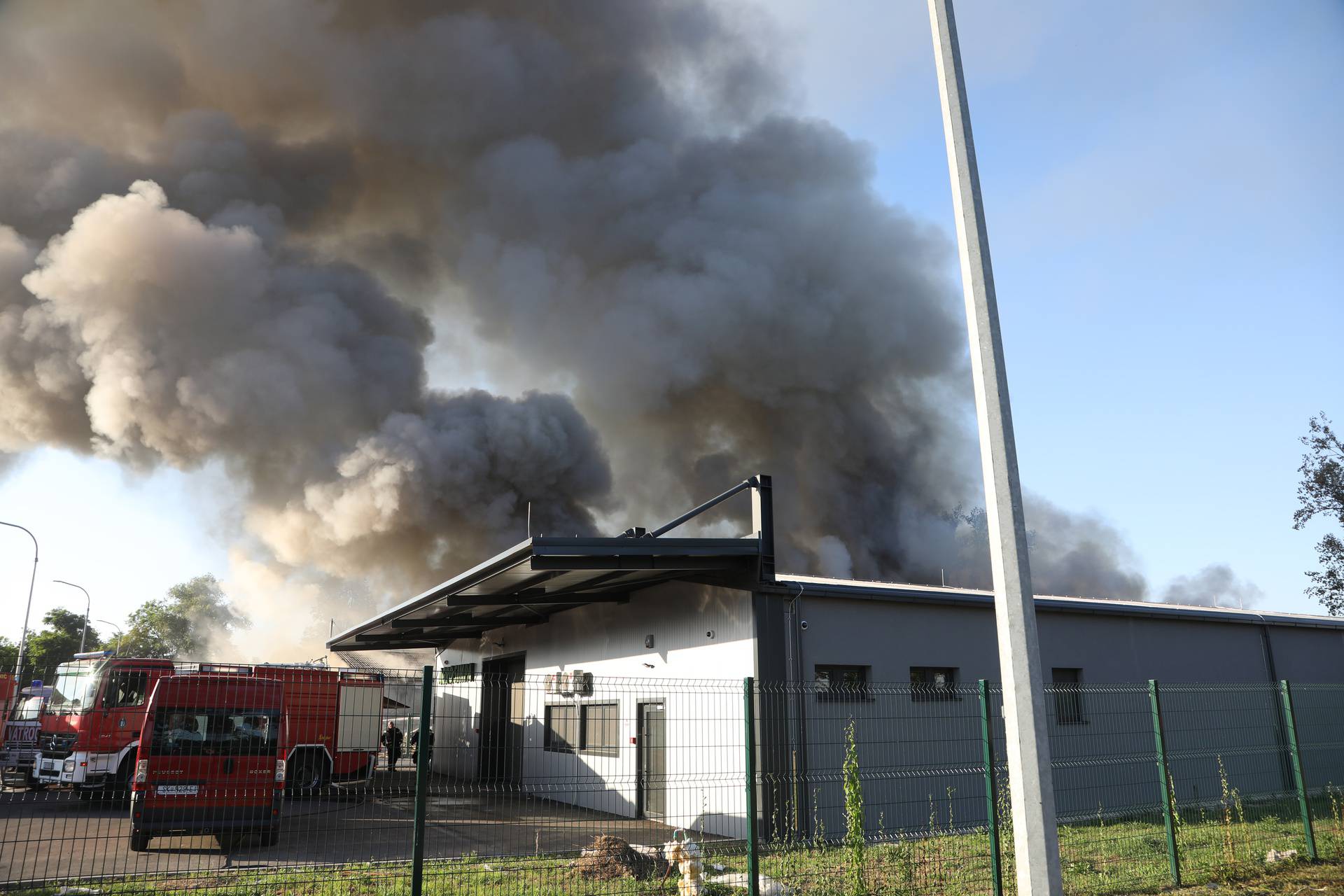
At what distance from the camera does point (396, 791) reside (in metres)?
16.0

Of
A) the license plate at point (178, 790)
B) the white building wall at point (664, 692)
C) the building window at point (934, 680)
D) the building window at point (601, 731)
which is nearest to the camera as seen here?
the license plate at point (178, 790)

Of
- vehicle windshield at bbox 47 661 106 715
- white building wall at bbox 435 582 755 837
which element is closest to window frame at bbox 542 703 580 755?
white building wall at bbox 435 582 755 837

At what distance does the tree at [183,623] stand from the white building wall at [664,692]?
2716 inches

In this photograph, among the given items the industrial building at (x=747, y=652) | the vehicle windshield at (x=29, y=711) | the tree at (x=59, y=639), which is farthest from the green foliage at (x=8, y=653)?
the industrial building at (x=747, y=652)

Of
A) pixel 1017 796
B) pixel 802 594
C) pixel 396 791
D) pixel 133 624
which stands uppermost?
pixel 133 624

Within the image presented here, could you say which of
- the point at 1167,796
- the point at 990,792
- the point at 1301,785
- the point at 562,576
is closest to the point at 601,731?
the point at 562,576

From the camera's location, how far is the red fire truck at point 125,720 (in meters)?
14.4

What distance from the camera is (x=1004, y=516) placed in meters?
4.86

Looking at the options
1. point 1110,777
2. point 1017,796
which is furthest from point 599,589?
point 1017,796

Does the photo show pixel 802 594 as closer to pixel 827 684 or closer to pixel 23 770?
pixel 827 684

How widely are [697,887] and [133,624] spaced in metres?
85.5

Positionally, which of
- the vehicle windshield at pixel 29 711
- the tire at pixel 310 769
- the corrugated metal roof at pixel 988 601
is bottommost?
the tire at pixel 310 769

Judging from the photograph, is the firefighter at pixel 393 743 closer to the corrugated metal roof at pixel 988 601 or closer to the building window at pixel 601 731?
the building window at pixel 601 731

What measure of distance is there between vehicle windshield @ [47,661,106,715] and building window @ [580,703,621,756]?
7.98 m
